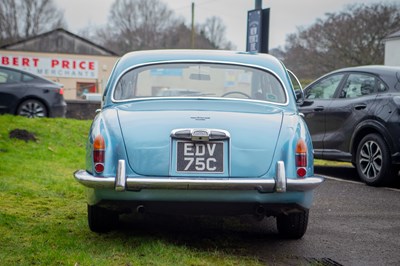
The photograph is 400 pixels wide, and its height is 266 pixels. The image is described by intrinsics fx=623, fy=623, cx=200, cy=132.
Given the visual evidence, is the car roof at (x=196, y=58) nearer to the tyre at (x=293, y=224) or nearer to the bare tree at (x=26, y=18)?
the tyre at (x=293, y=224)

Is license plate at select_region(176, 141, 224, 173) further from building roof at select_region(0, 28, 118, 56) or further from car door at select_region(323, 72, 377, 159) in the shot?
building roof at select_region(0, 28, 118, 56)

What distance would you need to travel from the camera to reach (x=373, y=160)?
8117 mm

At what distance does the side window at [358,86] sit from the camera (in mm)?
8500

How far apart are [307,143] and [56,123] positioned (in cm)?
935

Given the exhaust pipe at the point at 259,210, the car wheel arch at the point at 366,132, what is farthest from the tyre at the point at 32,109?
the exhaust pipe at the point at 259,210

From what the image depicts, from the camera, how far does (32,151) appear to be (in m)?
10.8

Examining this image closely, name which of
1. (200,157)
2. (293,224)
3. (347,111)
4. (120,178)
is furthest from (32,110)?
(200,157)

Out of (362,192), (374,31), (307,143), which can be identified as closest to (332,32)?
(374,31)

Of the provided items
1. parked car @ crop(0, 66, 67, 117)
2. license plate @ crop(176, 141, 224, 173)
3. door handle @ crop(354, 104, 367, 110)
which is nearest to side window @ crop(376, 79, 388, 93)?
door handle @ crop(354, 104, 367, 110)

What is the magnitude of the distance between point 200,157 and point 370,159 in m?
4.43

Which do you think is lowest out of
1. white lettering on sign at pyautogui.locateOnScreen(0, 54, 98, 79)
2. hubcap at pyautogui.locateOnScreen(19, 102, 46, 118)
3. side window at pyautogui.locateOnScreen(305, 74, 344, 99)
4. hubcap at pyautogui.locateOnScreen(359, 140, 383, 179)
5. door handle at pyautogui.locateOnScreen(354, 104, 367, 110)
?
hubcap at pyautogui.locateOnScreen(359, 140, 383, 179)

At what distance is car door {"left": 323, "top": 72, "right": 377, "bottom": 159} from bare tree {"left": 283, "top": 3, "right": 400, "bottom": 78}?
37.9 meters

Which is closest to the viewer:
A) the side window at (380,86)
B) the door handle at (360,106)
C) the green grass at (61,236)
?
the green grass at (61,236)

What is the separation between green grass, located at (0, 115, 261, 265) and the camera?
4.13 m
